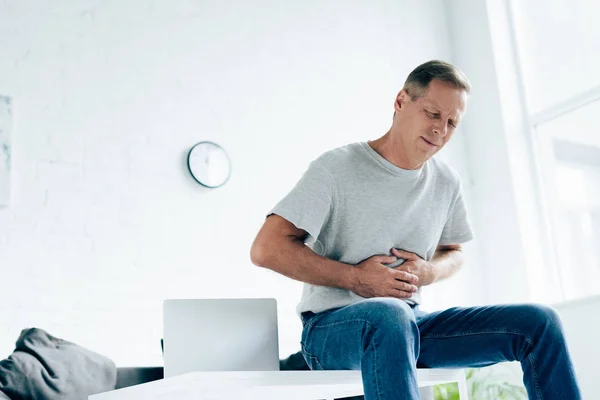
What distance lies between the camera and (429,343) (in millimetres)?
1871

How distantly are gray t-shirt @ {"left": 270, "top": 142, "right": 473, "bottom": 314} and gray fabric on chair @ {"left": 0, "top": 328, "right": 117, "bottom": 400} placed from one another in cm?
75

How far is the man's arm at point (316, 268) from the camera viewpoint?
183cm

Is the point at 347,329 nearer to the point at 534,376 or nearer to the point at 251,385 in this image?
the point at 251,385

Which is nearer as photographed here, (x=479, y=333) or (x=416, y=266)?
(x=479, y=333)

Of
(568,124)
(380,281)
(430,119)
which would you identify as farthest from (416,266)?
(568,124)

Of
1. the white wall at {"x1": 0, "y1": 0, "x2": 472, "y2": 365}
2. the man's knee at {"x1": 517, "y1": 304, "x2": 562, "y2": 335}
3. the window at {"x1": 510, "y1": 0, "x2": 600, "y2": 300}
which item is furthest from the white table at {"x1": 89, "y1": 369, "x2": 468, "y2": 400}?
the window at {"x1": 510, "y1": 0, "x2": 600, "y2": 300}

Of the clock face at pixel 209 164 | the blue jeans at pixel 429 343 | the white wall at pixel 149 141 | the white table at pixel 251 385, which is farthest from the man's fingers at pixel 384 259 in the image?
the clock face at pixel 209 164

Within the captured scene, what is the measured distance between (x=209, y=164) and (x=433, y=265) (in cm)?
167

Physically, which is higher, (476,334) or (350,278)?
(350,278)

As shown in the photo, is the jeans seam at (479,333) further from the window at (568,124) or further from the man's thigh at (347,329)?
the window at (568,124)

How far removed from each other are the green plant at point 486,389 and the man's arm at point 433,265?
5.20ft

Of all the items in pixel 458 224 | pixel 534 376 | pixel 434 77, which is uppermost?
pixel 434 77

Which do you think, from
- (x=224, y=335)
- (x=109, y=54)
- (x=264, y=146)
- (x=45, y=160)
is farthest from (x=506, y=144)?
(x=224, y=335)

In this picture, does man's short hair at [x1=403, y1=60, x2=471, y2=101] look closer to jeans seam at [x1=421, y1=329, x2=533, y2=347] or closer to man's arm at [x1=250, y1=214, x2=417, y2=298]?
man's arm at [x1=250, y1=214, x2=417, y2=298]
